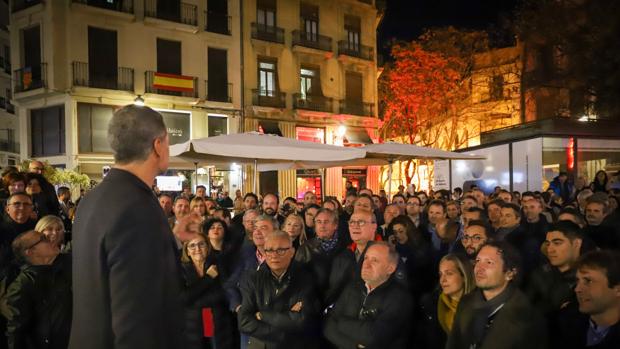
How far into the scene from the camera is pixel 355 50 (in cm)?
2941

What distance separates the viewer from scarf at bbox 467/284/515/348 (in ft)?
10.7

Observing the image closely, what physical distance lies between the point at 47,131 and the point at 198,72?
7306mm

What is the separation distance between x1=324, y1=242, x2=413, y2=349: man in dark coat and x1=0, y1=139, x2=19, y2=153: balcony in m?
36.4

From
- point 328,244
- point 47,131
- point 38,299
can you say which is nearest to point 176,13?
point 47,131

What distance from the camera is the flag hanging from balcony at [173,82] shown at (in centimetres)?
2219

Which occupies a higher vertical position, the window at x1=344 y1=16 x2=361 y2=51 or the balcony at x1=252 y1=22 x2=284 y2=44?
the window at x1=344 y1=16 x2=361 y2=51

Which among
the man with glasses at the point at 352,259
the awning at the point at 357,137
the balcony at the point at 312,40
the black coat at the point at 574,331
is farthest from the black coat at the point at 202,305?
the awning at the point at 357,137

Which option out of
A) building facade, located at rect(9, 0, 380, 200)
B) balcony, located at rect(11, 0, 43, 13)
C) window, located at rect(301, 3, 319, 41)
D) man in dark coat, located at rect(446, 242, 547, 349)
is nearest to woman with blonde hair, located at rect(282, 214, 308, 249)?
man in dark coat, located at rect(446, 242, 547, 349)

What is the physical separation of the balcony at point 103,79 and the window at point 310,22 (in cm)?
1016

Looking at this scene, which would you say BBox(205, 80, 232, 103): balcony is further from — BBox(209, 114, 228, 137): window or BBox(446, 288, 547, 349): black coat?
BBox(446, 288, 547, 349): black coat

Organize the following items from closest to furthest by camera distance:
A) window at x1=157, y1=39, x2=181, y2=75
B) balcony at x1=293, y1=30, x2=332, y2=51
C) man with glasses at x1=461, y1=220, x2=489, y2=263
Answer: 1. man with glasses at x1=461, y1=220, x2=489, y2=263
2. window at x1=157, y1=39, x2=181, y2=75
3. balcony at x1=293, y1=30, x2=332, y2=51

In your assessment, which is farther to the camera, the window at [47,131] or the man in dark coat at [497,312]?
the window at [47,131]

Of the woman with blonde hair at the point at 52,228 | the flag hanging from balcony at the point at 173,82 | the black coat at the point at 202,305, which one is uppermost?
the flag hanging from balcony at the point at 173,82

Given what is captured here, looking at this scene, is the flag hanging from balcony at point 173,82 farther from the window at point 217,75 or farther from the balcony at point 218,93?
the window at point 217,75
